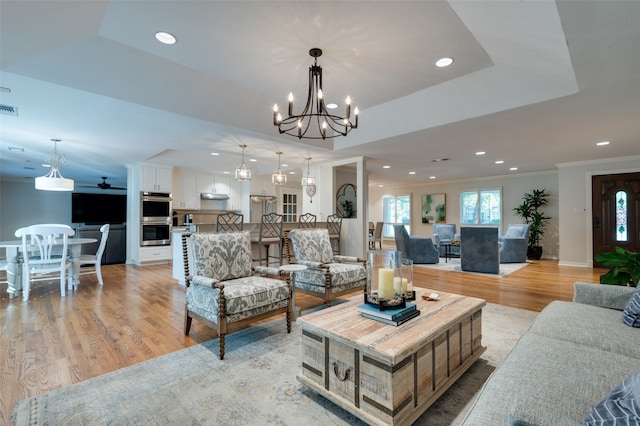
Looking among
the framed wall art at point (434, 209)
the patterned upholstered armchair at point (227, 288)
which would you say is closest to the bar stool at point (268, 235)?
the patterned upholstered armchair at point (227, 288)

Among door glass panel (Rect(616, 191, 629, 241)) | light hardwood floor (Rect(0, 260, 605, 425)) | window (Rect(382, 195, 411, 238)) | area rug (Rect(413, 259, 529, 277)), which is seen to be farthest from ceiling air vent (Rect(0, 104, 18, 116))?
window (Rect(382, 195, 411, 238))

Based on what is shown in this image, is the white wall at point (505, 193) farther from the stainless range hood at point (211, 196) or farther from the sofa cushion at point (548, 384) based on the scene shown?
the sofa cushion at point (548, 384)

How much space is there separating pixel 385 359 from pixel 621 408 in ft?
2.72

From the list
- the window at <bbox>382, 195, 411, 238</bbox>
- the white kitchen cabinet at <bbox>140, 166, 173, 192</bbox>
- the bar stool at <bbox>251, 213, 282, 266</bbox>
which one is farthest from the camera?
the window at <bbox>382, 195, 411, 238</bbox>

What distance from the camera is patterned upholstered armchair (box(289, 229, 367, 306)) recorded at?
10.8ft

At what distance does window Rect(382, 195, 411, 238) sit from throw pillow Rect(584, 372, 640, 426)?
10556mm

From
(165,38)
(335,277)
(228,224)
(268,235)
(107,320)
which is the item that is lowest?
(107,320)

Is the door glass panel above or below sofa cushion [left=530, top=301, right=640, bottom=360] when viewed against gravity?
above

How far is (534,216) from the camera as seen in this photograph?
26.0ft

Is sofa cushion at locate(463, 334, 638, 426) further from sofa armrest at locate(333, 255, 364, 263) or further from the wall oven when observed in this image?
the wall oven

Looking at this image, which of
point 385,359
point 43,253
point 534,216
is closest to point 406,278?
point 385,359

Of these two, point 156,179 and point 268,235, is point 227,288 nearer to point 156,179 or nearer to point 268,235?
point 268,235

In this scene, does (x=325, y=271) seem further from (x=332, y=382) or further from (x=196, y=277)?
(x=332, y=382)

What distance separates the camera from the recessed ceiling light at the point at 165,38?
237 cm
